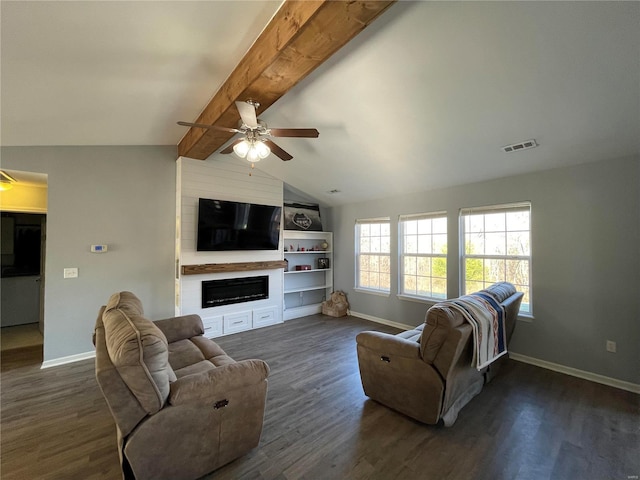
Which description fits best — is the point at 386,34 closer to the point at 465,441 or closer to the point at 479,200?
the point at 479,200

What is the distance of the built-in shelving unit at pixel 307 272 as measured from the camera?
5465 millimetres

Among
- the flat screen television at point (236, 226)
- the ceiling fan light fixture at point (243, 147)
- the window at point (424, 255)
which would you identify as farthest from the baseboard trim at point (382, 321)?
the ceiling fan light fixture at point (243, 147)

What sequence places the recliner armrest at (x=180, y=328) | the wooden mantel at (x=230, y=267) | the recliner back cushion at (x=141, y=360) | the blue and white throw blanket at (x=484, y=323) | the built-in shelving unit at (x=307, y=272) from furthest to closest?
1. the built-in shelving unit at (x=307, y=272)
2. the wooden mantel at (x=230, y=267)
3. the recliner armrest at (x=180, y=328)
4. the blue and white throw blanket at (x=484, y=323)
5. the recliner back cushion at (x=141, y=360)

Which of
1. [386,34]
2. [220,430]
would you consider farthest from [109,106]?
[220,430]

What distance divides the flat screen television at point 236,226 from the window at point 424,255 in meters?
2.40

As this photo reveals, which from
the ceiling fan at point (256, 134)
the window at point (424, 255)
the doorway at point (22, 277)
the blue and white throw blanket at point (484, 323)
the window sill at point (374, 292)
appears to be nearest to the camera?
the blue and white throw blanket at point (484, 323)

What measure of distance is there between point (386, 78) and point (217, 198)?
3214 mm

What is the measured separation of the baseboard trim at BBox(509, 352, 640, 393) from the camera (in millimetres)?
2699

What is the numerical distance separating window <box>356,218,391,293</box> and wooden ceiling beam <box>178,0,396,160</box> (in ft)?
10.9

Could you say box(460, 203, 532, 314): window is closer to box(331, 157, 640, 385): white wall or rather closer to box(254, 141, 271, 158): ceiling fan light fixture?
box(331, 157, 640, 385): white wall

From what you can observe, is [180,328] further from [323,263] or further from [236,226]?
[323,263]

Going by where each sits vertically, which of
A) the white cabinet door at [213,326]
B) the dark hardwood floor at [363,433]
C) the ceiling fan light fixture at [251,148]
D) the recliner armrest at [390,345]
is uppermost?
the ceiling fan light fixture at [251,148]

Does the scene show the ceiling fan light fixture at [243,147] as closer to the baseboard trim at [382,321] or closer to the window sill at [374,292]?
the window sill at [374,292]

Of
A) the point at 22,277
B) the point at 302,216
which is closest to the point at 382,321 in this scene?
the point at 302,216
